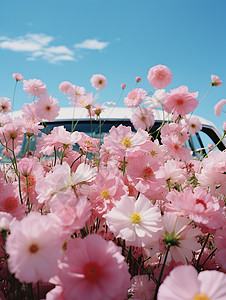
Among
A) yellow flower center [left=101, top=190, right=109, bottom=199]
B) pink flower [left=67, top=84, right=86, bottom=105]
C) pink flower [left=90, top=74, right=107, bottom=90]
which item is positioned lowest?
yellow flower center [left=101, top=190, right=109, bottom=199]

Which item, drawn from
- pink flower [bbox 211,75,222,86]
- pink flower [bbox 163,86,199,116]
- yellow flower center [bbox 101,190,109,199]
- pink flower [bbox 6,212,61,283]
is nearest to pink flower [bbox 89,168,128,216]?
yellow flower center [bbox 101,190,109,199]

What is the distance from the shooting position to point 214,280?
0.42 meters

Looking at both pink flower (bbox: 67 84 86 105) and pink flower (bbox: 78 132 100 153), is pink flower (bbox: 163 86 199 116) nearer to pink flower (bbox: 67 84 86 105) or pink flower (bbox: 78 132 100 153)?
pink flower (bbox: 78 132 100 153)

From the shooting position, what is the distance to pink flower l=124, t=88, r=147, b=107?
1.14 meters

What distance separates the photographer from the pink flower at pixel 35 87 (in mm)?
1326

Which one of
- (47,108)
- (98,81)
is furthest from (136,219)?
(98,81)

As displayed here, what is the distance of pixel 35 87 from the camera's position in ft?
4.38

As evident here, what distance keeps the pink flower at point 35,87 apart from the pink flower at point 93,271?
0.97 metres

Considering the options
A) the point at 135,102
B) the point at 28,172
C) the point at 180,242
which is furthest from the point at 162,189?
the point at 135,102

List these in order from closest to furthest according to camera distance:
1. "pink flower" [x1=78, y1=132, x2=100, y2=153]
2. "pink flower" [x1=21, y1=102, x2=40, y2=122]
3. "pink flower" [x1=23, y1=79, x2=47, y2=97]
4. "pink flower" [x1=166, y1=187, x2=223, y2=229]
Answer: "pink flower" [x1=166, y1=187, x2=223, y2=229]
"pink flower" [x1=78, y1=132, x2=100, y2=153]
"pink flower" [x1=21, y1=102, x2=40, y2=122]
"pink flower" [x1=23, y1=79, x2=47, y2=97]

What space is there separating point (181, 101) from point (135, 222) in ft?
1.59

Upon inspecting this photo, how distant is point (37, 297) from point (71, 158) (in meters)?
0.41

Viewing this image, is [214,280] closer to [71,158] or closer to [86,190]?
[86,190]

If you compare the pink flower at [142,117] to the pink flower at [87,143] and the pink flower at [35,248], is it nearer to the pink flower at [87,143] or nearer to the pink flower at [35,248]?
the pink flower at [87,143]
